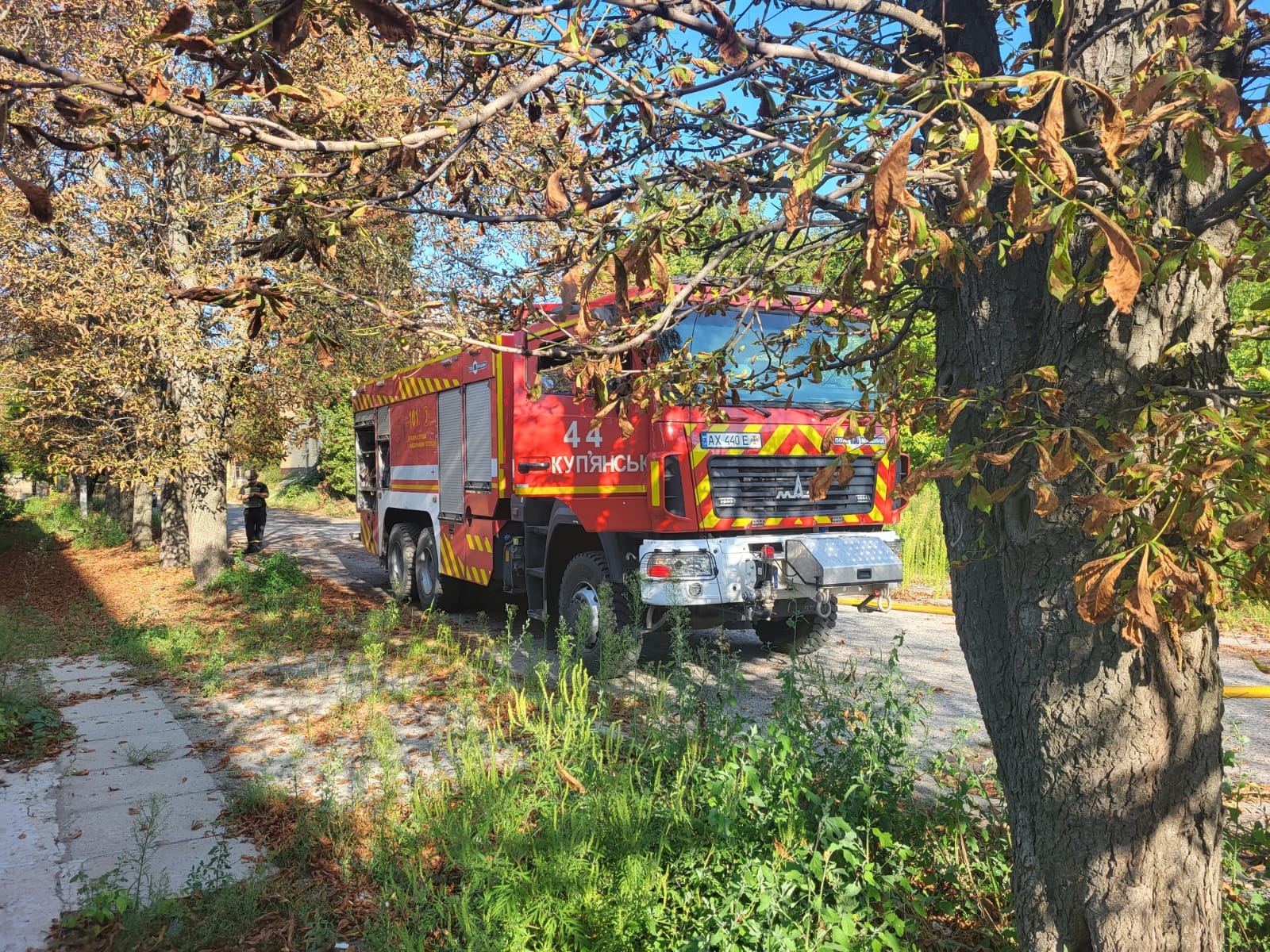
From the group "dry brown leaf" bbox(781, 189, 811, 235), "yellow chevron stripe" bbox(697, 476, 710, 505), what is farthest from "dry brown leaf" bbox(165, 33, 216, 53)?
"yellow chevron stripe" bbox(697, 476, 710, 505)

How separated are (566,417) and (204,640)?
14.7 feet

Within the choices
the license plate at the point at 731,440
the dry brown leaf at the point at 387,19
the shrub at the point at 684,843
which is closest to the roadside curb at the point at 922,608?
the license plate at the point at 731,440

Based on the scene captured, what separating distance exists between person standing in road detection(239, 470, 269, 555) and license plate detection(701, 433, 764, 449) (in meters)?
12.1

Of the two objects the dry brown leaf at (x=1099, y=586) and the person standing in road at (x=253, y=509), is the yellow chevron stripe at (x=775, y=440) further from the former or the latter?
the person standing in road at (x=253, y=509)

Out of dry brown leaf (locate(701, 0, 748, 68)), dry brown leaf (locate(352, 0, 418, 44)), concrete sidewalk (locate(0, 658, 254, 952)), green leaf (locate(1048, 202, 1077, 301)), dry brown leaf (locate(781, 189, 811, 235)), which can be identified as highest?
dry brown leaf (locate(701, 0, 748, 68))

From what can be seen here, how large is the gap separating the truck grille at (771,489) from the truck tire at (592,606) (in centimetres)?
103

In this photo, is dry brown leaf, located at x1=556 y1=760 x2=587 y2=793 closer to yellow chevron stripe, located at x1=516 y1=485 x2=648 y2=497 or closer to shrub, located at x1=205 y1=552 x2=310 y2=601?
yellow chevron stripe, located at x1=516 y1=485 x2=648 y2=497

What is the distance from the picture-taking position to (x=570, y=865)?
2951mm

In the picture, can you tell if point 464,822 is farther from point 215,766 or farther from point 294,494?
point 294,494

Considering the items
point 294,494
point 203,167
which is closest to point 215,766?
point 203,167

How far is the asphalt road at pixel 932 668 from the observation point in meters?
5.06

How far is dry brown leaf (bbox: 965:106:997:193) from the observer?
1.27 m

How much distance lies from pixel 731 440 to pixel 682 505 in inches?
24.4

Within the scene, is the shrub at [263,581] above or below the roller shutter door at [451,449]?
below
